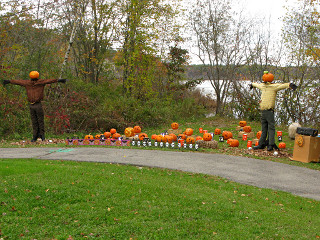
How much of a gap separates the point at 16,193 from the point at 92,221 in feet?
5.86

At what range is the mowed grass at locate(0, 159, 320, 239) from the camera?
430 cm

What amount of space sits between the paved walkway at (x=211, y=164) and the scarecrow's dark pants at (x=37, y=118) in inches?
60.4

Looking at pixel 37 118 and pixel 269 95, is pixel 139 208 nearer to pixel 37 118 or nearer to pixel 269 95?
pixel 269 95

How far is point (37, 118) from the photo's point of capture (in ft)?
37.9

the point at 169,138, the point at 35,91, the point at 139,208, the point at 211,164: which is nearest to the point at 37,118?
the point at 35,91

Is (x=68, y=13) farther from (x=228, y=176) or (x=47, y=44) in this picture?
(x=228, y=176)

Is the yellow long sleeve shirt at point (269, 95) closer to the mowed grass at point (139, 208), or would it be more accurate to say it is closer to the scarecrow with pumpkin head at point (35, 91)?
the mowed grass at point (139, 208)

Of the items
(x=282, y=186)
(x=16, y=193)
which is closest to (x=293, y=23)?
(x=282, y=186)

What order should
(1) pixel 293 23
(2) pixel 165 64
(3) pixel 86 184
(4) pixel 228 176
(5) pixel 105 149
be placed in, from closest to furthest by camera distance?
(3) pixel 86 184, (4) pixel 228 176, (5) pixel 105 149, (1) pixel 293 23, (2) pixel 165 64

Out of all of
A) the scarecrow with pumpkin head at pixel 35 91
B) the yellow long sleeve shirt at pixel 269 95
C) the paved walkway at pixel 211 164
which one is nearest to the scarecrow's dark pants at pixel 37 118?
the scarecrow with pumpkin head at pixel 35 91

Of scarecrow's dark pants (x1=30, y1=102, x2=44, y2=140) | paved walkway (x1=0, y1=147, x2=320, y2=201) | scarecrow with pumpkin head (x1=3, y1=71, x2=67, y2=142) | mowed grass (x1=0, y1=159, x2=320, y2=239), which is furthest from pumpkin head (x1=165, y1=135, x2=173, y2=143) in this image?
scarecrow's dark pants (x1=30, y1=102, x2=44, y2=140)

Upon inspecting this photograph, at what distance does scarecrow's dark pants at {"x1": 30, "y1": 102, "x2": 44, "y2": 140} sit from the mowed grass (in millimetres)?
4677

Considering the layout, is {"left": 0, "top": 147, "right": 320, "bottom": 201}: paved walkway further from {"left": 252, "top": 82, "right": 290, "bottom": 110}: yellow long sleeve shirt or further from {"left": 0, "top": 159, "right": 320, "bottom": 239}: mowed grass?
{"left": 252, "top": 82, "right": 290, "bottom": 110}: yellow long sleeve shirt

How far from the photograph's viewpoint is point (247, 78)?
813 inches
